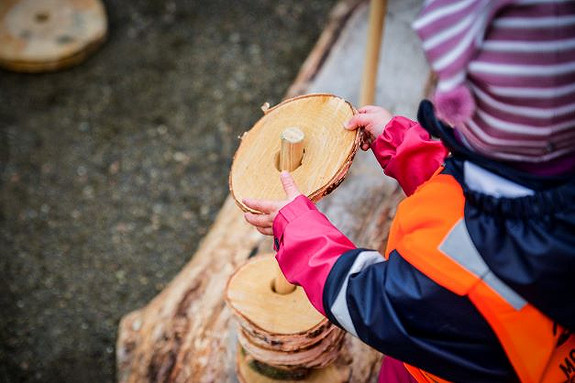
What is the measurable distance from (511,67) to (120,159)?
7.89ft

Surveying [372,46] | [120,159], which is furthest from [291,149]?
Result: [120,159]

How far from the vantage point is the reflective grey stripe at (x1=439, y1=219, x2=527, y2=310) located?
0.85m

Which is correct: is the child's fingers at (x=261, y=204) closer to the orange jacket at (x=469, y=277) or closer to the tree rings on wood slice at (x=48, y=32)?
the orange jacket at (x=469, y=277)

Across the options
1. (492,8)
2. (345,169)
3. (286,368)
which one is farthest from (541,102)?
(286,368)

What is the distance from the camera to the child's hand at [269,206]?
1079mm

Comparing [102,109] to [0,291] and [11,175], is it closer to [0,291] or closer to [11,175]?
[11,175]

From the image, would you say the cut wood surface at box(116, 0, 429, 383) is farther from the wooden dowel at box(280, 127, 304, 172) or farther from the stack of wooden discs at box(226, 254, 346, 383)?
the wooden dowel at box(280, 127, 304, 172)

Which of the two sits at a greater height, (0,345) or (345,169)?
(345,169)

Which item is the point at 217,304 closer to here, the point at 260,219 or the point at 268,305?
the point at 268,305

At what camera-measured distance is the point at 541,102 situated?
0.72m

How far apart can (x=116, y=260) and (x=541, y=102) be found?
2.09 m

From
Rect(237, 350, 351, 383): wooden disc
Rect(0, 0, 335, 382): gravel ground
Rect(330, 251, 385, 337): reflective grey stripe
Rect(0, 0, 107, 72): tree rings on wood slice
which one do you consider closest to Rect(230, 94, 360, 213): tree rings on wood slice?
Rect(330, 251, 385, 337): reflective grey stripe

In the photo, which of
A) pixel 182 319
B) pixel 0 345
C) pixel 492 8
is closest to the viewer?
pixel 492 8

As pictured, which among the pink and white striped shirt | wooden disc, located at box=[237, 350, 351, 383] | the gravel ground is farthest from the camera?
the gravel ground
